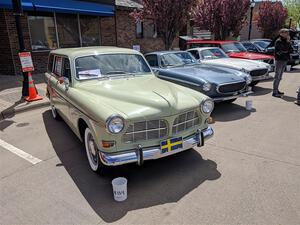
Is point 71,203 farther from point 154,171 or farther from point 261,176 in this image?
point 261,176

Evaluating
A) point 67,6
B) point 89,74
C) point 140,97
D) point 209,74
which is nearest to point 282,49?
point 209,74

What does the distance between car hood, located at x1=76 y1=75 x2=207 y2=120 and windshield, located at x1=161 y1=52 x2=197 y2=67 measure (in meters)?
2.88

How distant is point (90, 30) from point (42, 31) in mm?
2848

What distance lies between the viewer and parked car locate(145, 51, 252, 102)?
19.0 feet

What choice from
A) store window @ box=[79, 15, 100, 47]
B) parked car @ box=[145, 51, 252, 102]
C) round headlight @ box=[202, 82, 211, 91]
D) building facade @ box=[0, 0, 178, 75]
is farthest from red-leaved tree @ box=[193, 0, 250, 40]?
round headlight @ box=[202, 82, 211, 91]

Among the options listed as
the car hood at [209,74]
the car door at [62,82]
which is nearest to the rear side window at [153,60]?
the car hood at [209,74]

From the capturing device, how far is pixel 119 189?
2.89 m

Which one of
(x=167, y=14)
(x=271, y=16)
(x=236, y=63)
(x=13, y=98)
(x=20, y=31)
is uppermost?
(x=271, y=16)

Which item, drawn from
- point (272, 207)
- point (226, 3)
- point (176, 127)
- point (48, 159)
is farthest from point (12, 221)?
point (226, 3)

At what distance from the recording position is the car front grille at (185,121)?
10.8 feet

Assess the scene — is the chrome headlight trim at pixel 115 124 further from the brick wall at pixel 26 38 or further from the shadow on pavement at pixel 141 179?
the brick wall at pixel 26 38

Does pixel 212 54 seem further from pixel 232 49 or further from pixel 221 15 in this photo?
pixel 221 15

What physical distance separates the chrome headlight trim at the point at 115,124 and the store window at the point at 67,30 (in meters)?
10.5

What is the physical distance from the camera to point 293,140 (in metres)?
4.43
